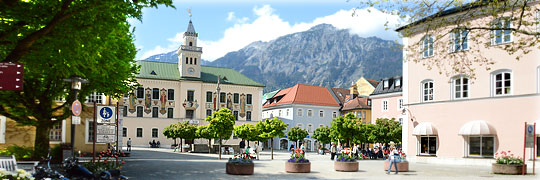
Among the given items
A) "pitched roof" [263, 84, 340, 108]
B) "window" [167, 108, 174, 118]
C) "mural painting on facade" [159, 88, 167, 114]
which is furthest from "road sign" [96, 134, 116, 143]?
"pitched roof" [263, 84, 340, 108]

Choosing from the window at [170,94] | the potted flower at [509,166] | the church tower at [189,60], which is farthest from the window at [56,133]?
the church tower at [189,60]

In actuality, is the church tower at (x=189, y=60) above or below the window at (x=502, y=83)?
above

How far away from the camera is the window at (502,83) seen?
94.5 ft

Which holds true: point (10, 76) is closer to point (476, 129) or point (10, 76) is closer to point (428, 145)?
point (476, 129)

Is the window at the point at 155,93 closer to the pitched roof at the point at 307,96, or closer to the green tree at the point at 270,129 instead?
the pitched roof at the point at 307,96

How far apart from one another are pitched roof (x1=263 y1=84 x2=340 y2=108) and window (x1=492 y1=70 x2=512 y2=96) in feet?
165

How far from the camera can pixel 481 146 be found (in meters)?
30.4

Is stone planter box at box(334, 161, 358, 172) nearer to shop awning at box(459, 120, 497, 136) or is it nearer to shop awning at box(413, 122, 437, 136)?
shop awning at box(459, 120, 497, 136)

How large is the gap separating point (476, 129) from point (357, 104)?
47.1 metres

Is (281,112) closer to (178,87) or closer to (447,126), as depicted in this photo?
(178,87)

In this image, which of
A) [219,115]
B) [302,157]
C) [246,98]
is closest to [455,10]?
[302,157]

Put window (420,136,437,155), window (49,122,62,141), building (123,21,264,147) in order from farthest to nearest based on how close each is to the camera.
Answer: building (123,21,264,147)
window (49,122,62,141)
window (420,136,437,155)

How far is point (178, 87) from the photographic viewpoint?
72750mm

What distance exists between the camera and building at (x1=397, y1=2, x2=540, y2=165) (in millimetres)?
27886
